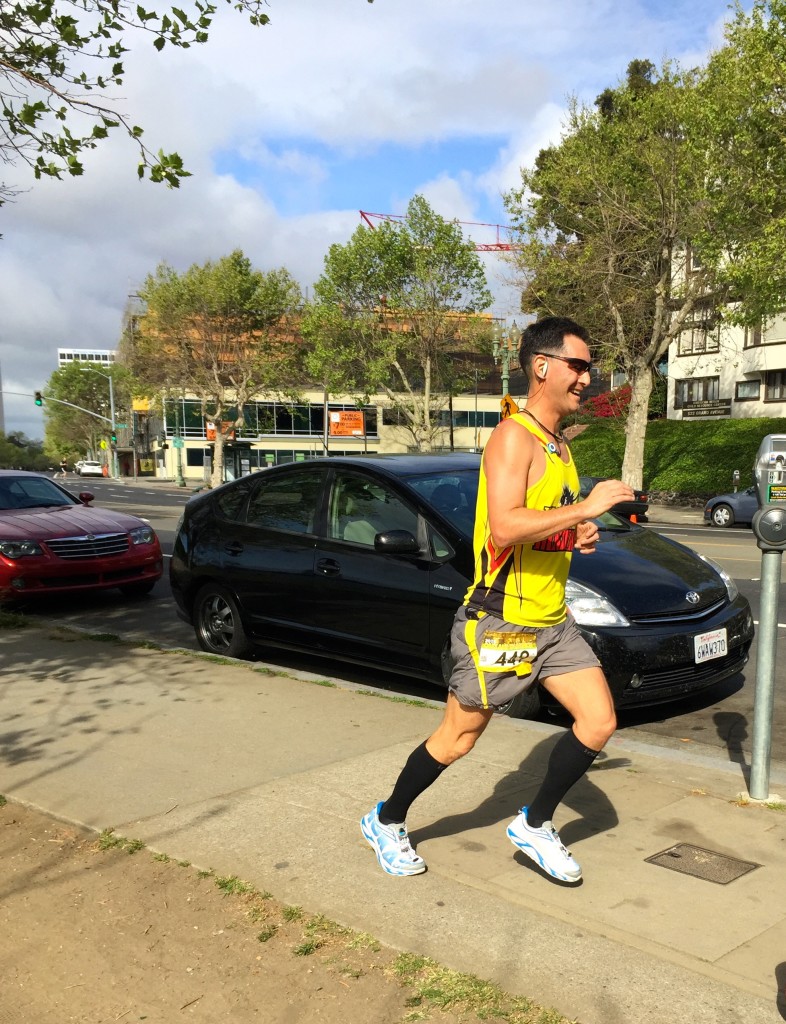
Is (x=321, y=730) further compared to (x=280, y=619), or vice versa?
(x=280, y=619)

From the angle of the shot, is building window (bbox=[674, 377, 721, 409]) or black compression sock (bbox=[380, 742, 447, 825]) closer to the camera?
black compression sock (bbox=[380, 742, 447, 825])

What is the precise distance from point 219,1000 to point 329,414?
2697 inches

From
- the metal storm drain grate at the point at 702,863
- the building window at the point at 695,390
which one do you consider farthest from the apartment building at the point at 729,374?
the metal storm drain grate at the point at 702,863

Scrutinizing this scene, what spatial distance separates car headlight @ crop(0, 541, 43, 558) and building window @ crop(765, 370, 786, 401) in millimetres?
31114

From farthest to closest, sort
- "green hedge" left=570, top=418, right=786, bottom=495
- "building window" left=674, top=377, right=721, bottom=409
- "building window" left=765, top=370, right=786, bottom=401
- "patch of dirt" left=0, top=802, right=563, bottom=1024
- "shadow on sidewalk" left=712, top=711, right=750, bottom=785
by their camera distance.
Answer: "building window" left=674, top=377, right=721, bottom=409
"building window" left=765, top=370, right=786, bottom=401
"green hedge" left=570, top=418, right=786, bottom=495
"shadow on sidewalk" left=712, top=711, right=750, bottom=785
"patch of dirt" left=0, top=802, right=563, bottom=1024

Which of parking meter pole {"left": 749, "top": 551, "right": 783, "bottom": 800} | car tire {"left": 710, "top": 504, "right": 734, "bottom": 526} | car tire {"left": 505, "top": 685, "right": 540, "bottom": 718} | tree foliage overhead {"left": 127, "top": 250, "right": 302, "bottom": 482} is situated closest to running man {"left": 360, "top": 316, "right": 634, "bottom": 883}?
parking meter pole {"left": 749, "top": 551, "right": 783, "bottom": 800}

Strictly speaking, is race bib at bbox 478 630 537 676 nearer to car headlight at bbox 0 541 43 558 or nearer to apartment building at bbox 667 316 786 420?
car headlight at bbox 0 541 43 558

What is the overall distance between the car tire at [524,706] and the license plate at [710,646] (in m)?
0.93

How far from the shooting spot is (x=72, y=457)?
493ft

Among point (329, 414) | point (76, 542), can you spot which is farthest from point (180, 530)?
point (329, 414)

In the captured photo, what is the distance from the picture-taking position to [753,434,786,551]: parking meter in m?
3.76

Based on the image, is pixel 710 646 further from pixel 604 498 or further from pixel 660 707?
pixel 604 498

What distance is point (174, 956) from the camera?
9.62ft

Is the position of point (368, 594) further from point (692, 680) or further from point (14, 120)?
point (14, 120)
